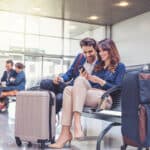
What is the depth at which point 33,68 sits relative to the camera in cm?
1085

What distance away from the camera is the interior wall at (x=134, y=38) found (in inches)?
398

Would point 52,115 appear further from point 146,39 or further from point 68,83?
point 146,39

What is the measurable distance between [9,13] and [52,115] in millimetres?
8338

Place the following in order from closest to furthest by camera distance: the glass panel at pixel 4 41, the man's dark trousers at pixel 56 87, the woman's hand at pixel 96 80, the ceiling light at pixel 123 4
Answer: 1. the woman's hand at pixel 96 80
2. the man's dark trousers at pixel 56 87
3. the ceiling light at pixel 123 4
4. the glass panel at pixel 4 41

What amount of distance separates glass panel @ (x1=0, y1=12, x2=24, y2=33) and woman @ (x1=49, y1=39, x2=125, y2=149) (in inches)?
314

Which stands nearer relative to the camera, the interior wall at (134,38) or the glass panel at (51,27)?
the interior wall at (134,38)

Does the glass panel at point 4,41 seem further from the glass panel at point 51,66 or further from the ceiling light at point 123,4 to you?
the ceiling light at point 123,4

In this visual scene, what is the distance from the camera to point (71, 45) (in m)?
11.4

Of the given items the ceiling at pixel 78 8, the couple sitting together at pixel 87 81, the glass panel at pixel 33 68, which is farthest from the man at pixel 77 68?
the glass panel at pixel 33 68

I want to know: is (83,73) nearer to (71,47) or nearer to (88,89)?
(88,89)

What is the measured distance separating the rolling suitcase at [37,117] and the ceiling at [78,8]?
6.80 metres

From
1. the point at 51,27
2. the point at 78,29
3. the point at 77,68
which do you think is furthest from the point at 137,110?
the point at 78,29

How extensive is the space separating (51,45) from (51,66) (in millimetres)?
759


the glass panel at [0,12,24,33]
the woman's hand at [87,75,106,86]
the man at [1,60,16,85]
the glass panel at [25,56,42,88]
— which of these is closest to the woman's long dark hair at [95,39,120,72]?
the woman's hand at [87,75,106,86]
